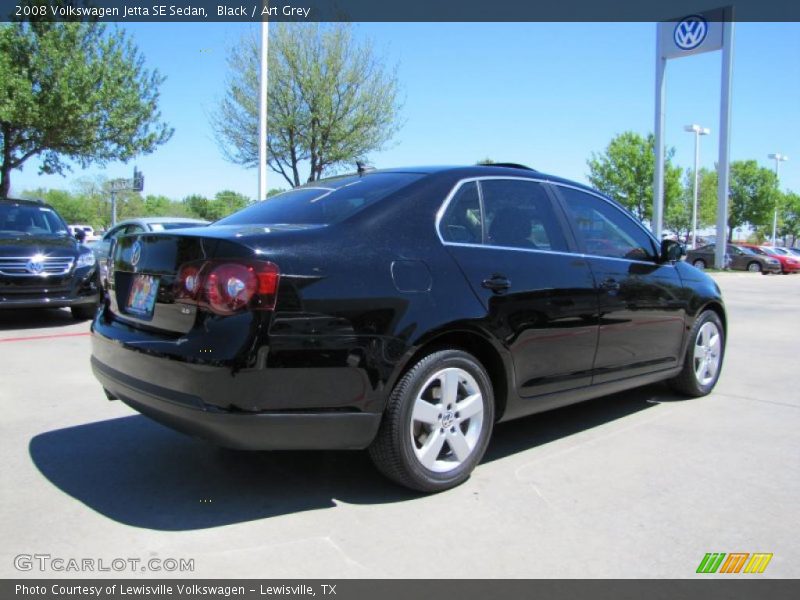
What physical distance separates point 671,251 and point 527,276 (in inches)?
71.1

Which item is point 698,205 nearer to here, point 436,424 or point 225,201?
point 436,424

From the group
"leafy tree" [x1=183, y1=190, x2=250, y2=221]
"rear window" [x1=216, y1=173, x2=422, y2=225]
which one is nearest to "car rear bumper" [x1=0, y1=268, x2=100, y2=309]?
"rear window" [x1=216, y1=173, x2=422, y2=225]

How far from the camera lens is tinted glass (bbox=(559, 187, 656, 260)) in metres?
4.25

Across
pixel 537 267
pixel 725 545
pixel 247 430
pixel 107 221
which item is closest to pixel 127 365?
pixel 247 430

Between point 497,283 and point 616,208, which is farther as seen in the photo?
point 616,208

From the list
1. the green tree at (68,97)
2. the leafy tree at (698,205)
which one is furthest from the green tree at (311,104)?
the leafy tree at (698,205)

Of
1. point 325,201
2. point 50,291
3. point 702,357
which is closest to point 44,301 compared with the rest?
point 50,291

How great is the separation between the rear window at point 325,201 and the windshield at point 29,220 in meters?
6.62

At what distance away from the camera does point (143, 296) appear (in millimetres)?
3225

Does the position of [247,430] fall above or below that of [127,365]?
below

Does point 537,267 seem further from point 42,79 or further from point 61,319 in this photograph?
point 42,79

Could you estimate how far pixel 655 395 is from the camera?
5516 mm

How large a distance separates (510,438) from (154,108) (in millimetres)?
19552

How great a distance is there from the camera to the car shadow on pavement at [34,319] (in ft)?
28.6
